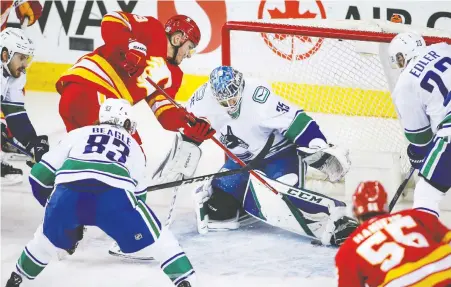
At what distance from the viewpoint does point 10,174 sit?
16.3ft

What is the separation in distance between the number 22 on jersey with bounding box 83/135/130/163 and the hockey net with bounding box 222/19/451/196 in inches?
59.2

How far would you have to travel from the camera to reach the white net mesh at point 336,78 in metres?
4.80

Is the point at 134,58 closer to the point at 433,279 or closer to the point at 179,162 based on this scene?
the point at 179,162

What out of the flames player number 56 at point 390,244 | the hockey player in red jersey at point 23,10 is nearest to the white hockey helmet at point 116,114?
the flames player number 56 at point 390,244

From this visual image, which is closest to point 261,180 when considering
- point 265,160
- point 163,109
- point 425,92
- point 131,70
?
point 265,160

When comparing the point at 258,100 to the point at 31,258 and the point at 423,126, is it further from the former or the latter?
the point at 31,258

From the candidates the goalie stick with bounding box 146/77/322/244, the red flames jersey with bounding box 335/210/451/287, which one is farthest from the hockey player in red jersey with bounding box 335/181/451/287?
the goalie stick with bounding box 146/77/322/244

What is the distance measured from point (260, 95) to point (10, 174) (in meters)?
1.49

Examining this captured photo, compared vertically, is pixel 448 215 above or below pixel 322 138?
below

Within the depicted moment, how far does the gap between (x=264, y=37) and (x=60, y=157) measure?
1901 mm

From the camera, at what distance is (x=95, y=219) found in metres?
3.31

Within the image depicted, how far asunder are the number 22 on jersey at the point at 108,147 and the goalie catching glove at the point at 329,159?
103 cm

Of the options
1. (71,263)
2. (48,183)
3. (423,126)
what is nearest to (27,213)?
(71,263)

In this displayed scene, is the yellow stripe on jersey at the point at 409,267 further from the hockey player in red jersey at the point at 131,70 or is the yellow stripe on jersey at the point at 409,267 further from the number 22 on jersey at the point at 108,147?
the hockey player in red jersey at the point at 131,70
